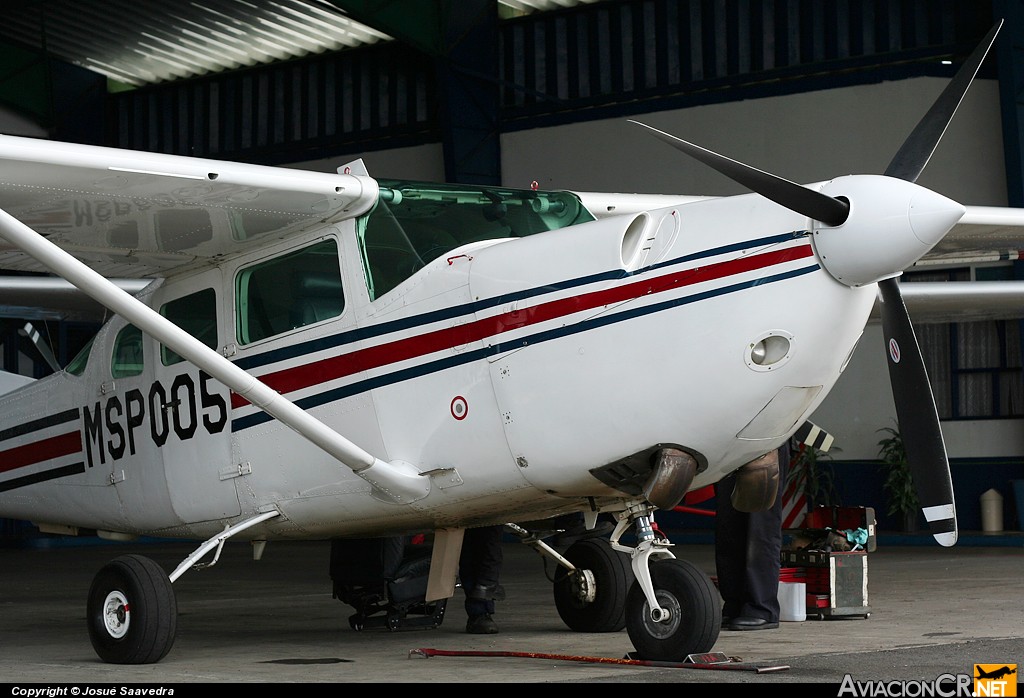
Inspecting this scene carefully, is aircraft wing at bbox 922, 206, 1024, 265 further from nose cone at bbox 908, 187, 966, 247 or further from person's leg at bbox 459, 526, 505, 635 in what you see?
person's leg at bbox 459, 526, 505, 635

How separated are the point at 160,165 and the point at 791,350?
3.12 m

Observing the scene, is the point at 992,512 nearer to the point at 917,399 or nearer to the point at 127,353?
the point at 917,399

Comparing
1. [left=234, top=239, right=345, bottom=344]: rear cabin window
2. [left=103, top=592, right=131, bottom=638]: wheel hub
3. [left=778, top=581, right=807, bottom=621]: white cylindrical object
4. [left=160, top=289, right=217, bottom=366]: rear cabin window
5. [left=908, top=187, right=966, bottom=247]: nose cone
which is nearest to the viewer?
[left=908, top=187, right=966, bottom=247]: nose cone

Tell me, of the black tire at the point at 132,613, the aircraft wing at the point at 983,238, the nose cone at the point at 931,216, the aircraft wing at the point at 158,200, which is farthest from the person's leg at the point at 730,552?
the black tire at the point at 132,613

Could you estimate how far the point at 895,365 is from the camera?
6023 mm

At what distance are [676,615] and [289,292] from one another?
266 cm

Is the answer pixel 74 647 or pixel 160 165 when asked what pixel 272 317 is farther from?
Answer: pixel 74 647

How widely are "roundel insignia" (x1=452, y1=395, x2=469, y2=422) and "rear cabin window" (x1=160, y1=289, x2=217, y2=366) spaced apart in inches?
69.2

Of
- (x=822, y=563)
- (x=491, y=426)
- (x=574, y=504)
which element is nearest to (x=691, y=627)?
(x=574, y=504)

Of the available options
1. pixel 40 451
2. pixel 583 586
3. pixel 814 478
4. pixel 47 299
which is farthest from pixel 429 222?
pixel 814 478

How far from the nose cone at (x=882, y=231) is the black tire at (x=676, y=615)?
157 cm

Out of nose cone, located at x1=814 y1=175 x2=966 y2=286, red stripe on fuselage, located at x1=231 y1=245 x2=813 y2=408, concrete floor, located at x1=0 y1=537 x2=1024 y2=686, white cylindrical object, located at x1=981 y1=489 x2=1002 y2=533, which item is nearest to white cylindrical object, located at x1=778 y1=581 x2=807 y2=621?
concrete floor, located at x1=0 y1=537 x2=1024 y2=686

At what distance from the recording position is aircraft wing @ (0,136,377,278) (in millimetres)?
6395

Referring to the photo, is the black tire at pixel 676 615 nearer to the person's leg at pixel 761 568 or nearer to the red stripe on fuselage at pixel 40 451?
the person's leg at pixel 761 568
